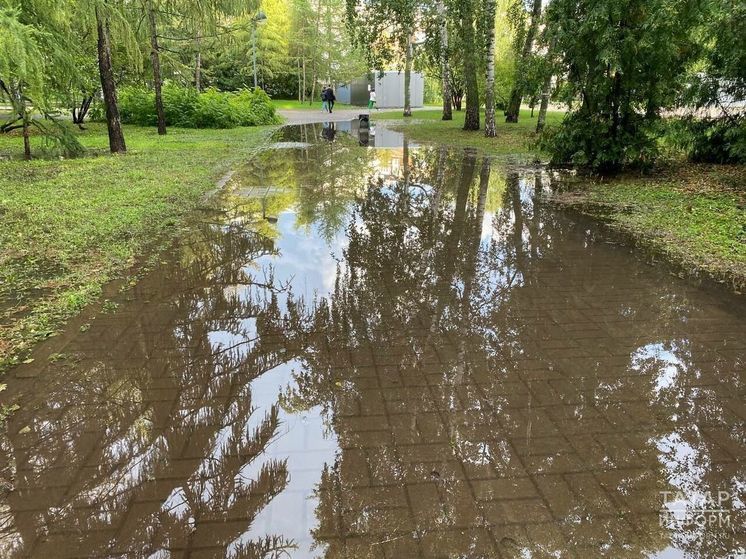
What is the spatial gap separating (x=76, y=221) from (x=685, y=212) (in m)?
9.41

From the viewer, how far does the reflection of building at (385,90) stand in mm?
45969

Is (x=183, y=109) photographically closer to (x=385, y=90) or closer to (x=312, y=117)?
(x=312, y=117)

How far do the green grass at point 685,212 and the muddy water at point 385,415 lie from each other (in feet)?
3.21

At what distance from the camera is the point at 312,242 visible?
7738mm

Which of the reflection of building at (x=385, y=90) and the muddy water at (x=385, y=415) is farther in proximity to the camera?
the reflection of building at (x=385, y=90)

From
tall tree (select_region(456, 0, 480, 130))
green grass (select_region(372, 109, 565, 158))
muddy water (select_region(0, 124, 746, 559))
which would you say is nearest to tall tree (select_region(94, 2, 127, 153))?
muddy water (select_region(0, 124, 746, 559))

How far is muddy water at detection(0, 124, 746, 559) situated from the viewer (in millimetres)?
2752

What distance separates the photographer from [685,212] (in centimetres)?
887

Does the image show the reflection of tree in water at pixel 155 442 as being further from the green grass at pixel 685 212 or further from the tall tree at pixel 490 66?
the tall tree at pixel 490 66

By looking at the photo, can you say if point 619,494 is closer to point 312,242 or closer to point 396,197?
point 312,242

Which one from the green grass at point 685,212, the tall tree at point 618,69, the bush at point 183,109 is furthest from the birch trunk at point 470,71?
the bush at point 183,109

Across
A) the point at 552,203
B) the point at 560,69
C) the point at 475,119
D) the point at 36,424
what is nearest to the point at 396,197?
the point at 552,203

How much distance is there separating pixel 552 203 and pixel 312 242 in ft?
16.2

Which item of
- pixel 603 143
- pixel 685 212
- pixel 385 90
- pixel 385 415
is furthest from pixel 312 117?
pixel 385 415
